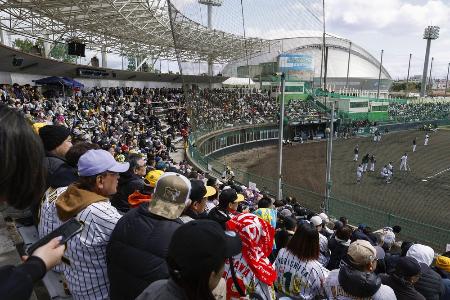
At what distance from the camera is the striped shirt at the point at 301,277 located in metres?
3.30

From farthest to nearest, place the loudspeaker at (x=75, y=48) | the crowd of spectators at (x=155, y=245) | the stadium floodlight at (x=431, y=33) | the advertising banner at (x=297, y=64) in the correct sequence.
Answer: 1. the stadium floodlight at (x=431, y=33)
2. the advertising banner at (x=297, y=64)
3. the loudspeaker at (x=75, y=48)
4. the crowd of spectators at (x=155, y=245)

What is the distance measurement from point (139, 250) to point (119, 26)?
3007 cm

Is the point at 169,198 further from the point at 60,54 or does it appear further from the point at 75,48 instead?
the point at 60,54

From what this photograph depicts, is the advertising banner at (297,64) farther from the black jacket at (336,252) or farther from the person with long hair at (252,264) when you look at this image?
the person with long hair at (252,264)

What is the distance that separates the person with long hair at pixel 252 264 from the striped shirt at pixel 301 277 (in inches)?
19.6

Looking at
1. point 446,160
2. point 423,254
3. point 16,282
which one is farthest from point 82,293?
point 446,160

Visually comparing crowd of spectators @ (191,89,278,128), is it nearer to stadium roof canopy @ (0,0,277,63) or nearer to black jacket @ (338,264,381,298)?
stadium roof canopy @ (0,0,277,63)

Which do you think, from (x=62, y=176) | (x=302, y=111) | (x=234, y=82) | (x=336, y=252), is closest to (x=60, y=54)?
(x=234, y=82)

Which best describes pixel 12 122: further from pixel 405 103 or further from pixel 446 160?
pixel 405 103

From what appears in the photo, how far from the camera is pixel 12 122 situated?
1.34m

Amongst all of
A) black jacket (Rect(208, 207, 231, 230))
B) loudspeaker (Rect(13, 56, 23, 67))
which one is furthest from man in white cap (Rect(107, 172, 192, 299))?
loudspeaker (Rect(13, 56, 23, 67))

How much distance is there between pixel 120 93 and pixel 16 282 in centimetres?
3204

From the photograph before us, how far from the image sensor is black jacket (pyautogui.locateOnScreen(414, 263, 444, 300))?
370 cm

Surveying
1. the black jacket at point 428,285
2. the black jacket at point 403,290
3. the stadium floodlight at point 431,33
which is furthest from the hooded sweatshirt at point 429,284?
the stadium floodlight at point 431,33
